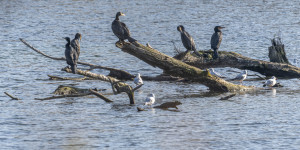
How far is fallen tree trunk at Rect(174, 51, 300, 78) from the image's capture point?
20.0m

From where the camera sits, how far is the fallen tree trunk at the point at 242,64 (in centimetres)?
2002

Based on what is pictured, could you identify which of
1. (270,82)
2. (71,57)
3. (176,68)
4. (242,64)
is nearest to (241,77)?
(242,64)

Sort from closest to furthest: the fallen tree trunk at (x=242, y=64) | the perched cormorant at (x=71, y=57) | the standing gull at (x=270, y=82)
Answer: the perched cormorant at (x=71, y=57), the standing gull at (x=270, y=82), the fallen tree trunk at (x=242, y=64)

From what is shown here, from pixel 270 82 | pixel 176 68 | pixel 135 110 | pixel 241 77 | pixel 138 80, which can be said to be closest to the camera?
pixel 135 110

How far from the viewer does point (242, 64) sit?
20.0 meters

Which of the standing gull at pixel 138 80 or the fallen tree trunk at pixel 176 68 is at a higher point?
the fallen tree trunk at pixel 176 68

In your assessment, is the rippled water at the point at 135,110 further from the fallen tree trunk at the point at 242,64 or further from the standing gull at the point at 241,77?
the fallen tree trunk at the point at 242,64

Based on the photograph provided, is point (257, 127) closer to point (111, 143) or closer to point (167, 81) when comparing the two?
point (111, 143)

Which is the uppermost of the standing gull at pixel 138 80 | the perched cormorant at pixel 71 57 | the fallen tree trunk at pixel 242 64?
the perched cormorant at pixel 71 57

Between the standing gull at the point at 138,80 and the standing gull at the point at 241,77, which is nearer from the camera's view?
the standing gull at the point at 138,80

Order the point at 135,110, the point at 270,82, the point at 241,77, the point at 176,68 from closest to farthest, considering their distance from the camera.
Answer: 1. the point at 135,110
2. the point at 176,68
3. the point at 270,82
4. the point at 241,77

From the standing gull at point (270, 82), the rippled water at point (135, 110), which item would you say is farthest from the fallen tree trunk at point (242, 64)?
the standing gull at point (270, 82)

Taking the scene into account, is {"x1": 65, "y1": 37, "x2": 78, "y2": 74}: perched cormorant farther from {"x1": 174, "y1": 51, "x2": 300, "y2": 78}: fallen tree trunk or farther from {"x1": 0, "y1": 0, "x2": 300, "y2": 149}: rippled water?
{"x1": 174, "y1": 51, "x2": 300, "y2": 78}: fallen tree trunk

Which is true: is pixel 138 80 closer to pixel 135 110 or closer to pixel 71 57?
pixel 135 110
